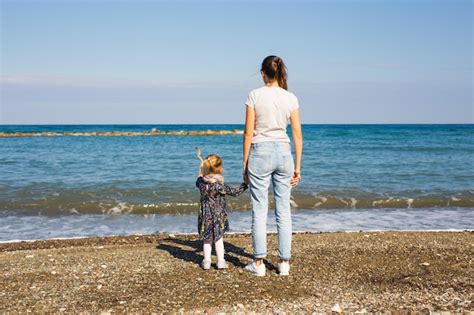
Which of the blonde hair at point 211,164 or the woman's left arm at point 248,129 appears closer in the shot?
the woman's left arm at point 248,129

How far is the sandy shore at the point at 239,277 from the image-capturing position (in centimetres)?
443

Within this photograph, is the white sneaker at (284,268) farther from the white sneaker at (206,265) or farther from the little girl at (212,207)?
the white sneaker at (206,265)

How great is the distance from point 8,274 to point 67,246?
1.75m

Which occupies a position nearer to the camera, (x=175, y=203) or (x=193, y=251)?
(x=193, y=251)

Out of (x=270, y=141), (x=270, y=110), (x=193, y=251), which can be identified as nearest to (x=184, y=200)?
(x=193, y=251)

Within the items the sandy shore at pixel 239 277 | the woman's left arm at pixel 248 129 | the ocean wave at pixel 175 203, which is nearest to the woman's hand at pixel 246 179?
the woman's left arm at pixel 248 129

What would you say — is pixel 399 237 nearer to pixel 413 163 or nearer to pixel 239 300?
pixel 239 300

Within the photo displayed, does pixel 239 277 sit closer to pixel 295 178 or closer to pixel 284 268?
pixel 284 268

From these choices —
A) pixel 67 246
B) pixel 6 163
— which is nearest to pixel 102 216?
pixel 67 246

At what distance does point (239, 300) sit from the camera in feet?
14.7

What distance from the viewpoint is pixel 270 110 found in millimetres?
4938

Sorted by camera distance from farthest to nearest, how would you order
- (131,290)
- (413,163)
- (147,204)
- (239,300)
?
(413,163), (147,204), (131,290), (239,300)

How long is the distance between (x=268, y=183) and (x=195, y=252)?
1.98m

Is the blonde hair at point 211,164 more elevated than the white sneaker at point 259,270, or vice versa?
the blonde hair at point 211,164
